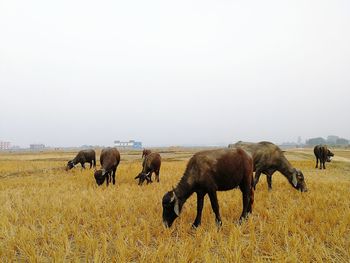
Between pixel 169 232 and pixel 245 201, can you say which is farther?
pixel 245 201

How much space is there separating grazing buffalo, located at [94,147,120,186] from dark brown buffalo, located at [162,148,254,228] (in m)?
7.39

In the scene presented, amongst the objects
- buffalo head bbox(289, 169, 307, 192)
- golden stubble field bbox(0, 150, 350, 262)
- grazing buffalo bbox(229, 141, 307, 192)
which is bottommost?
golden stubble field bbox(0, 150, 350, 262)

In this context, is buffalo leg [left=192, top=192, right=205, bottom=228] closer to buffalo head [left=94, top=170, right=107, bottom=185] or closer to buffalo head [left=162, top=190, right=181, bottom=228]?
buffalo head [left=162, top=190, right=181, bottom=228]

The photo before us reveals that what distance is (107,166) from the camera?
14.0 meters

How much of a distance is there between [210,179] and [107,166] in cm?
842

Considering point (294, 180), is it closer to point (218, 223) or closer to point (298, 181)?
point (298, 181)

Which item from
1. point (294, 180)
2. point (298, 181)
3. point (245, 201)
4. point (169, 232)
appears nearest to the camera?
point (169, 232)

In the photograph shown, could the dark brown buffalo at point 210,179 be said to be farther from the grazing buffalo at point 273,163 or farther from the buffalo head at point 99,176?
the buffalo head at point 99,176

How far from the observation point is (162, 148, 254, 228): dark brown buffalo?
678 centimetres

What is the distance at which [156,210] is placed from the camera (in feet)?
27.8

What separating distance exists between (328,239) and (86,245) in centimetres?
519

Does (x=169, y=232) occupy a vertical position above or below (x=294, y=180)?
below

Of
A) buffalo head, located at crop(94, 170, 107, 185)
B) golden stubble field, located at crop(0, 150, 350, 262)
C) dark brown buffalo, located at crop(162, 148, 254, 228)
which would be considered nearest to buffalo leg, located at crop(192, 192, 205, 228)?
dark brown buffalo, located at crop(162, 148, 254, 228)

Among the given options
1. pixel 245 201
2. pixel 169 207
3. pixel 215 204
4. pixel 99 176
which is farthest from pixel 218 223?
pixel 99 176
